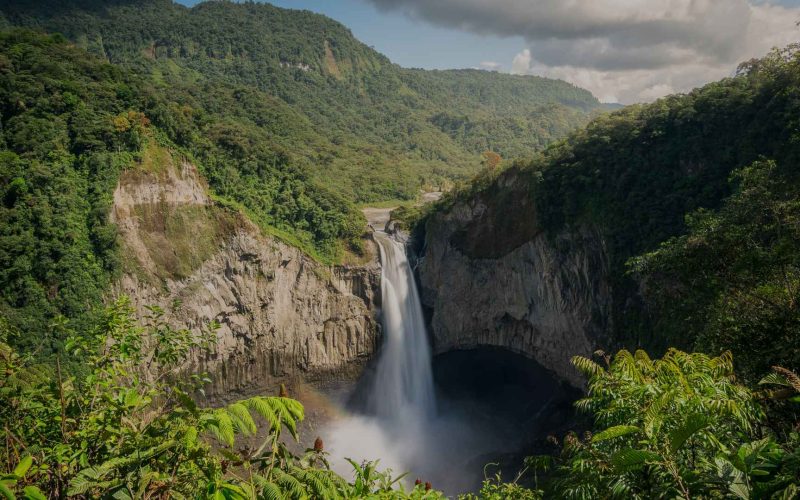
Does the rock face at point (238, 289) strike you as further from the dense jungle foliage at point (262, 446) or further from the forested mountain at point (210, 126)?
Result: the dense jungle foliage at point (262, 446)

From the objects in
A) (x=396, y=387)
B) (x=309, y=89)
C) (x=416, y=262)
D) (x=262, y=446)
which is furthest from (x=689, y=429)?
(x=309, y=89)

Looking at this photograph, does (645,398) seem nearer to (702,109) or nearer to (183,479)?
(183,479)

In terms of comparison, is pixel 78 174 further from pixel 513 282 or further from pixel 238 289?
pixel 513 282

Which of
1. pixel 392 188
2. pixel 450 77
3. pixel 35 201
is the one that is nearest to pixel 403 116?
pixel 392 188

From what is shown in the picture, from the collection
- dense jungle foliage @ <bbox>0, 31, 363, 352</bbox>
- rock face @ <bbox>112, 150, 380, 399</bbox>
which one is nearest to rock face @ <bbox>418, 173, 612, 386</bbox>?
rock face @ <bbox>112, 150, 380, 399</bbox>

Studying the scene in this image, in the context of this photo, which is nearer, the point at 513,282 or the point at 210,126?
the point at 513,282

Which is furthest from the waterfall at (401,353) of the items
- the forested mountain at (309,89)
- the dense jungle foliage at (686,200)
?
the forested mountain at (309,89)
